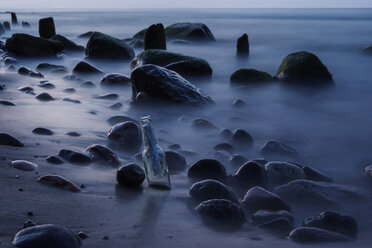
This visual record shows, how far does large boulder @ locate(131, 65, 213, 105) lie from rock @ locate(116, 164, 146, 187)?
350cm

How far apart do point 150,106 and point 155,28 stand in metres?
6.45

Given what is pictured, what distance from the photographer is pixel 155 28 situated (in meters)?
12.4

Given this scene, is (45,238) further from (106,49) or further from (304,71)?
(106,49)

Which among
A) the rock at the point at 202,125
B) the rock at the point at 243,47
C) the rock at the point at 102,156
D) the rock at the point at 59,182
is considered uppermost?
the rock at the point at 59,182

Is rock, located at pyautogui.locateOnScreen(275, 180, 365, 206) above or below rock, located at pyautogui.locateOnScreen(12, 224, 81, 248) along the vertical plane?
below

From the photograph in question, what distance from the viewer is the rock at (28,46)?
41.0ft

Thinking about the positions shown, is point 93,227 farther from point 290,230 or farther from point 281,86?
point 281,86

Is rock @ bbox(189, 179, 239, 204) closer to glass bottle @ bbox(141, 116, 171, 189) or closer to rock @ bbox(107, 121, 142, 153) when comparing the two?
glass bottle @ bbox(141, 116, 171, 189)

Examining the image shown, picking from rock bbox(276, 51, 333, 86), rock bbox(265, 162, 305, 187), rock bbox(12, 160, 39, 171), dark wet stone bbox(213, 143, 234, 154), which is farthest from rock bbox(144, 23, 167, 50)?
rock bbox(12, 160, 39, 171)

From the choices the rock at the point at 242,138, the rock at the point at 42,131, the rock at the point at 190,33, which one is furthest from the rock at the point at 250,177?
the rock at the point at 190,33

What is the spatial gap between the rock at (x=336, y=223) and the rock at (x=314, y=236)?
0.39 feet

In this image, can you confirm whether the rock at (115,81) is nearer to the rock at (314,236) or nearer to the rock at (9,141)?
the rock at (9,141)

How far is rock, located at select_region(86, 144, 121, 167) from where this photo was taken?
3432mm

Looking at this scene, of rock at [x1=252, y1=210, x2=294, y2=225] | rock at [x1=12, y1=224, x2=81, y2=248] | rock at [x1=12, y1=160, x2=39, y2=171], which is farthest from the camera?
rock at [x1=12, y1=160, x2=39, y2=171]
